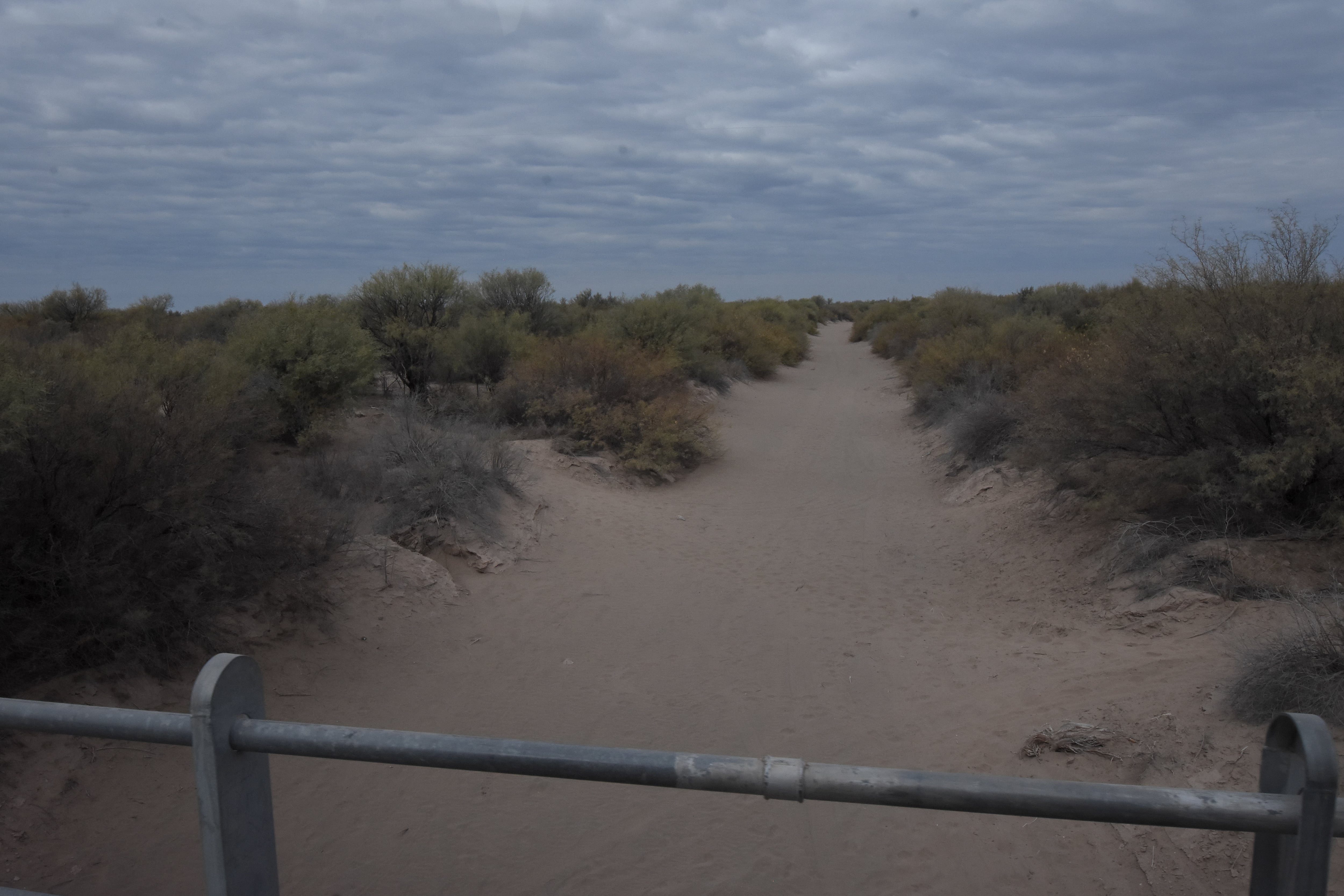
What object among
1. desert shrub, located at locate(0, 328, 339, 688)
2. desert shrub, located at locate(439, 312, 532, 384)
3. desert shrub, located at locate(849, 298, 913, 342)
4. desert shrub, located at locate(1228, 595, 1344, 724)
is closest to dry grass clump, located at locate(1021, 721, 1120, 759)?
desert shrub, located at locate(1228, 595, 1344, 724)

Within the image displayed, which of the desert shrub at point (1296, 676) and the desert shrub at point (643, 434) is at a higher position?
the desert shrub at point (643, 434)

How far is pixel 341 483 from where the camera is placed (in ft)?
38.0

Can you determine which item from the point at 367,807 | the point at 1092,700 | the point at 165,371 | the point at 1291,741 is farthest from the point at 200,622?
the point at 1291,741

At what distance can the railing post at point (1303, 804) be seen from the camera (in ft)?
5.15

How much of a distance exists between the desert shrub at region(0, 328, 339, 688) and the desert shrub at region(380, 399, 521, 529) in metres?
3.10

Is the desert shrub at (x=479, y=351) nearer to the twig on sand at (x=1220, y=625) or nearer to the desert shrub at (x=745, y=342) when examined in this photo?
the desert shrub at (x=745, y=342)

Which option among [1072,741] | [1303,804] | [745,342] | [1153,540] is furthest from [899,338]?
[1303,804]

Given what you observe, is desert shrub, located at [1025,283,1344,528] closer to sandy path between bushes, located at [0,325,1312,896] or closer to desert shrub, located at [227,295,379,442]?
sandy path between bushes, located at [0,325,1312,896]

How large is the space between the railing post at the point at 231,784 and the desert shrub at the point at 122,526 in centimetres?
520

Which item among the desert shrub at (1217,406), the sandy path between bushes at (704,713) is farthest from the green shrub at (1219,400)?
the sandy path between bushes at (704,713)

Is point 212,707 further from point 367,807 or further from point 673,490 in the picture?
point 673,490

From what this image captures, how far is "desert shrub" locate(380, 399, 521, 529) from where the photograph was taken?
37.7 ft

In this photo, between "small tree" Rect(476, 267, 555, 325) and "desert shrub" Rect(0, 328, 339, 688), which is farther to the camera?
"small tree" Rect(476, 267, 555, 325)

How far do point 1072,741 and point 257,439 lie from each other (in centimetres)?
983
